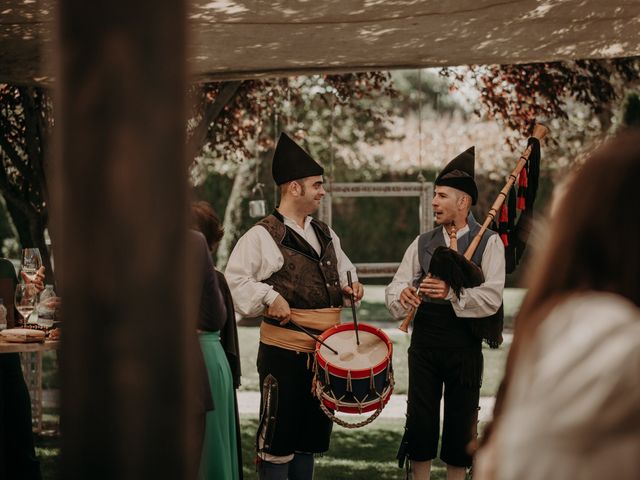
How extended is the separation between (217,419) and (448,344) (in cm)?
141

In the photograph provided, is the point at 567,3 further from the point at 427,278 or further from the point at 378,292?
the point at 378,292

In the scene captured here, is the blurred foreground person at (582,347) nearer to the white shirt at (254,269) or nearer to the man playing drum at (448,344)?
the white shirt at (254,269)

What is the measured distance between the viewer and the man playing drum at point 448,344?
196 inches

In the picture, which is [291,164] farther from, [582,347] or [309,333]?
→ [582,347]

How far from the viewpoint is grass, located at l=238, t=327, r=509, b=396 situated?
9.77 metres

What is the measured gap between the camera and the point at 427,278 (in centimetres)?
495

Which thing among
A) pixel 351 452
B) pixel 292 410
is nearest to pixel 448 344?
pixel 292 410

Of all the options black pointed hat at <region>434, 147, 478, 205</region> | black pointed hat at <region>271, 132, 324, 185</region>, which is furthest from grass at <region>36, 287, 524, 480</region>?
black pointed hat at <region>271, 132, 324, 185</region>

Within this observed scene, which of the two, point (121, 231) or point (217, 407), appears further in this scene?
point (217, 407)

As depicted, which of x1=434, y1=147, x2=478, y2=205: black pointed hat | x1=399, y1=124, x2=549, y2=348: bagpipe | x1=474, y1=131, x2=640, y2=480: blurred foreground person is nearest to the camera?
x1=474, y1=131, x2=640, y2=480: blurred foreground person

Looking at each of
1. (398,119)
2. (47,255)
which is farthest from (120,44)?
(398,119)

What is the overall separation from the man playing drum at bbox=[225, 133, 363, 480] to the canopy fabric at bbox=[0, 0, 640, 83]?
73cm

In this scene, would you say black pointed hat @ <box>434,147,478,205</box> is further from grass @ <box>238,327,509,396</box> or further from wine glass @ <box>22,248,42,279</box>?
grass @ <box>238,327,509,396</box>

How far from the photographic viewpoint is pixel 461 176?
16.9ft
